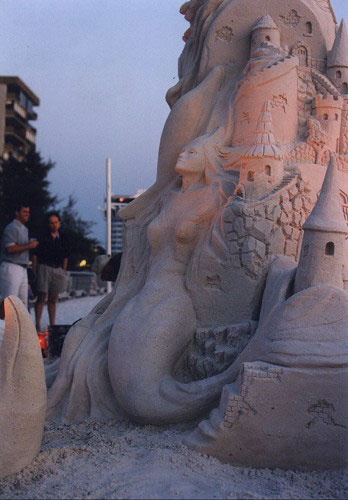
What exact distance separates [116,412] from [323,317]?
5.39ft

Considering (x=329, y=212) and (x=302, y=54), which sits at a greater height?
(x=302, y=54)

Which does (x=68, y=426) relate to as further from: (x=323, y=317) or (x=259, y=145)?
(x=259, y=145)

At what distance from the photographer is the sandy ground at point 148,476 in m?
2.94

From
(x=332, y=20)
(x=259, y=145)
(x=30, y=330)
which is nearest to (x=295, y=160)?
(x=259, y=145)

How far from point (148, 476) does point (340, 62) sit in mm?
3218

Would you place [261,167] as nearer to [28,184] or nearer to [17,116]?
[28,184]

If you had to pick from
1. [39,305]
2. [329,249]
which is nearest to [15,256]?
[39,305]

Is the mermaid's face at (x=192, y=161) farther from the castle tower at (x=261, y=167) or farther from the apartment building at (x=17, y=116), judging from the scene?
the apartment building at (x=17, y=116)

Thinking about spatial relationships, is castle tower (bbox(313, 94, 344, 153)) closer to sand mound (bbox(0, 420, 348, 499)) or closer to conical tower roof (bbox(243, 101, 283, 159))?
conical tower roof (bbox(243, 101, 283, 159))

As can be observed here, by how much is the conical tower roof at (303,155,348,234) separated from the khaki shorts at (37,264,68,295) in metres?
5.44

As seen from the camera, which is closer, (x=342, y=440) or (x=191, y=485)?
(x=191, y=485)

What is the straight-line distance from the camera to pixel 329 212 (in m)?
3.51

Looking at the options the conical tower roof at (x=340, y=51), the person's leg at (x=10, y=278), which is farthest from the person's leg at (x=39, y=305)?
the conical tower roof at (x=340, y=51)

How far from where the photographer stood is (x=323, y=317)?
333 centimetres
